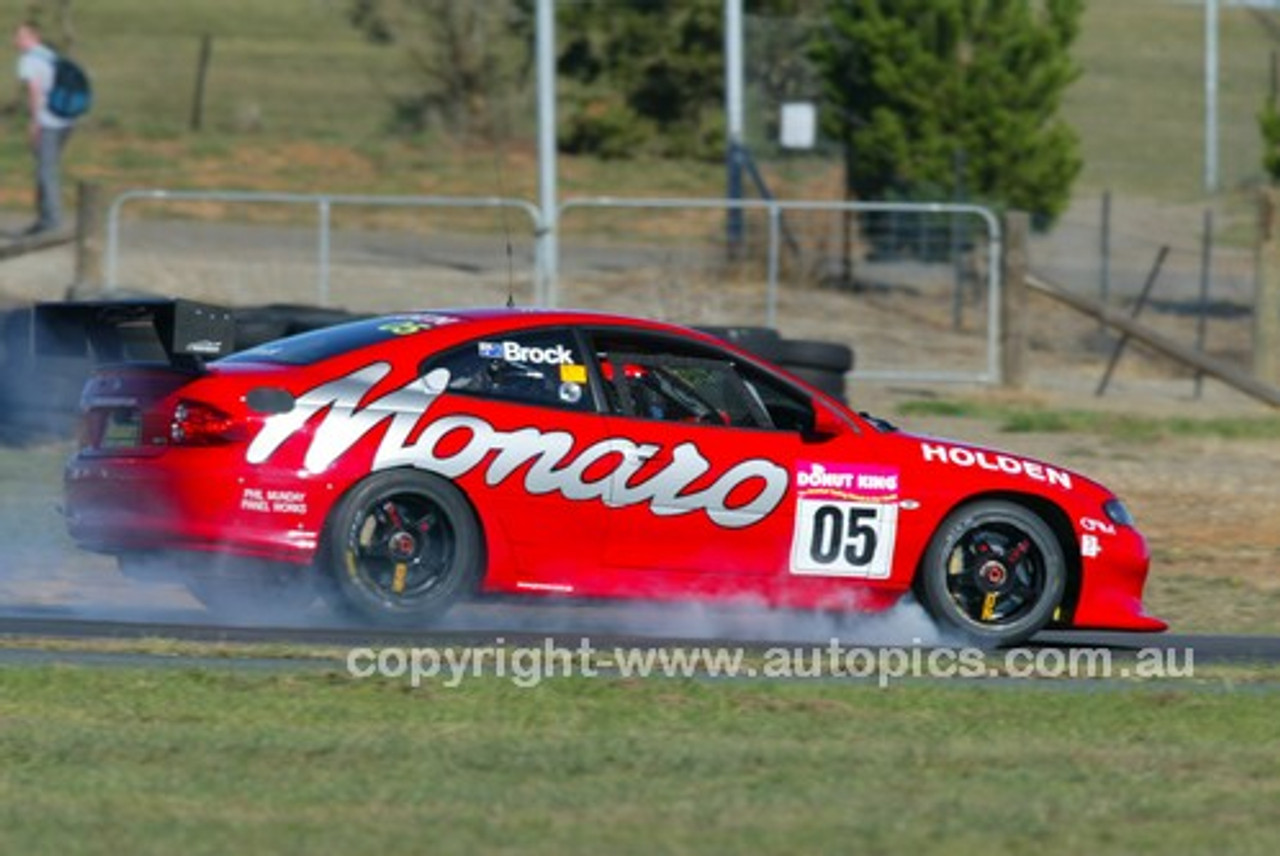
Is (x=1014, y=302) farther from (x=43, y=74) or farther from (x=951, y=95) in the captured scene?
(x=951, y=95)

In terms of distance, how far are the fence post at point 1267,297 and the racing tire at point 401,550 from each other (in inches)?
517

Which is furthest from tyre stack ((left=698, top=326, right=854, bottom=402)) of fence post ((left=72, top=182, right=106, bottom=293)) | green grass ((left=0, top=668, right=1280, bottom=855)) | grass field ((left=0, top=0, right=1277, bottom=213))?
green grass ((left=0, top=668, right=1280, bottom=855))

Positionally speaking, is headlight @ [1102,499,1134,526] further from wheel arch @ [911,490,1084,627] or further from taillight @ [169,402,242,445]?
taillight @ [169,402,242,445]

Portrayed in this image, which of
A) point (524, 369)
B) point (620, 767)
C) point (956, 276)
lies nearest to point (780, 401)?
point (524, 369)

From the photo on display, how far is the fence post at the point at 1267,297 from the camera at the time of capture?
22.2 metres

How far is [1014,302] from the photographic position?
22078mm

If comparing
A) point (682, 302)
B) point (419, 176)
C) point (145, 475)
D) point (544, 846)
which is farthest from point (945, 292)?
point (544, 846)

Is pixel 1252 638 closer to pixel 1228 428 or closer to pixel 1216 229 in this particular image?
pixel 1228 428

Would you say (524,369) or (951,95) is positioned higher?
(951,95)

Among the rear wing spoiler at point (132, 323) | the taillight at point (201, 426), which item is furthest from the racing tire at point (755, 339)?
the taillight at point (201, 426)

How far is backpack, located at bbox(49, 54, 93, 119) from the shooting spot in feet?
83.6

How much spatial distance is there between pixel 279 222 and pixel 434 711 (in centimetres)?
2250

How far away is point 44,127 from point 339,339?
15621 millimetres

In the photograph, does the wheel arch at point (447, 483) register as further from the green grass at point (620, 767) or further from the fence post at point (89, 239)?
the fence post at point (89, 239)
